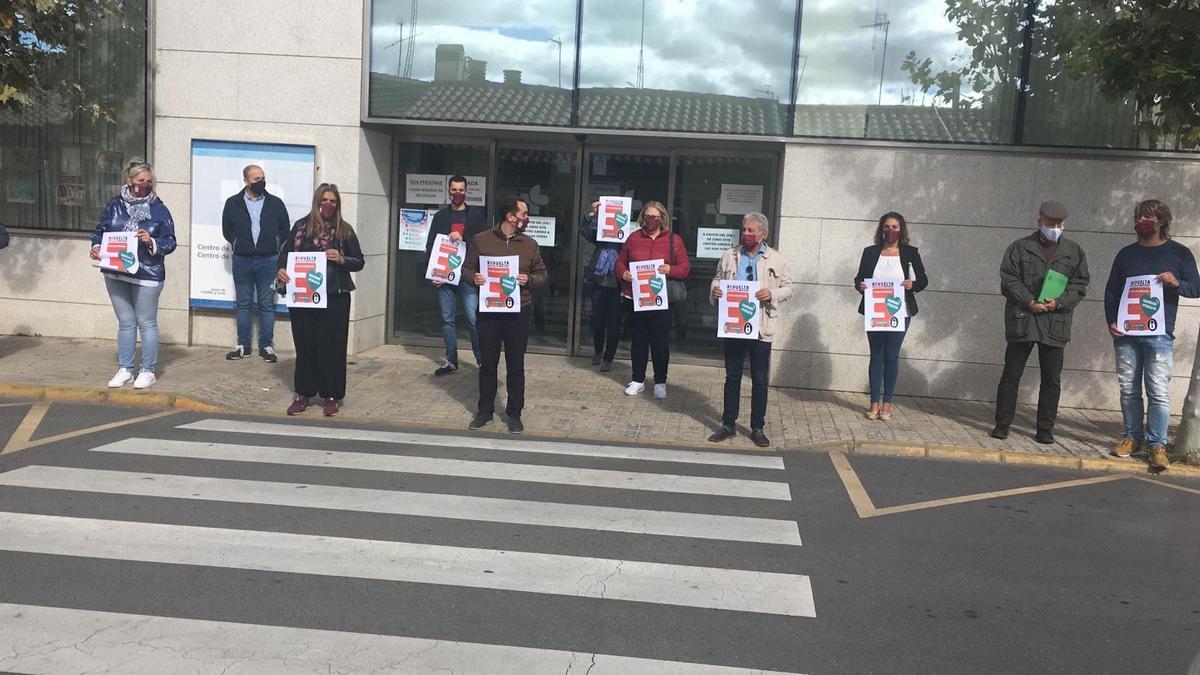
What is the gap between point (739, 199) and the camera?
12430mm

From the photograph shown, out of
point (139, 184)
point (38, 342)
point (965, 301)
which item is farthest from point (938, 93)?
point (38, 342)

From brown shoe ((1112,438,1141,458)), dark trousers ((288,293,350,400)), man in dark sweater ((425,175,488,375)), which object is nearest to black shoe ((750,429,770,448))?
brown shoe ((1112,438,1141,458))

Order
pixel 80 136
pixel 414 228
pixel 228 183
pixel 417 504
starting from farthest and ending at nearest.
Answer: pixel 414 228, pixel 80 136, pixel 228 183, pixel 417 504

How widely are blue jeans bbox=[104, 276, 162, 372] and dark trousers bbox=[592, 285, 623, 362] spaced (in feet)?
15.1

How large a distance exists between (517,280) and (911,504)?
363 centimetres

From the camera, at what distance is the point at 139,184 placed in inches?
382

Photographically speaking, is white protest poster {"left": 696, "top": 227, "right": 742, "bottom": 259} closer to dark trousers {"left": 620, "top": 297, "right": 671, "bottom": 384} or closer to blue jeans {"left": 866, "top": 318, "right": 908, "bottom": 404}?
dark trousers {"left": 620, "top": 297, "right": 671, "bottom": 384}

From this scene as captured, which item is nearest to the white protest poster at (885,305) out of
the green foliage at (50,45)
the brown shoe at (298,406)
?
the brown shoe at (298,406)

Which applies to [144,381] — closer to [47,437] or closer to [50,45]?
[47,437]

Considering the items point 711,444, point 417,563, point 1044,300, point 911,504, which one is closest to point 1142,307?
point 1044,300

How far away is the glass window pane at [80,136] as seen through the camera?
1223cm

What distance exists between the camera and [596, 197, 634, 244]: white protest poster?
1172 centimetres

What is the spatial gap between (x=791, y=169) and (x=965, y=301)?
2370 mm

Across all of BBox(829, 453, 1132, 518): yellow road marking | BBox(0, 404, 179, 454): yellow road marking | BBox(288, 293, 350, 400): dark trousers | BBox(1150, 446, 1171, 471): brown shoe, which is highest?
BBox(288, 293, 350, 400): dark trousers
